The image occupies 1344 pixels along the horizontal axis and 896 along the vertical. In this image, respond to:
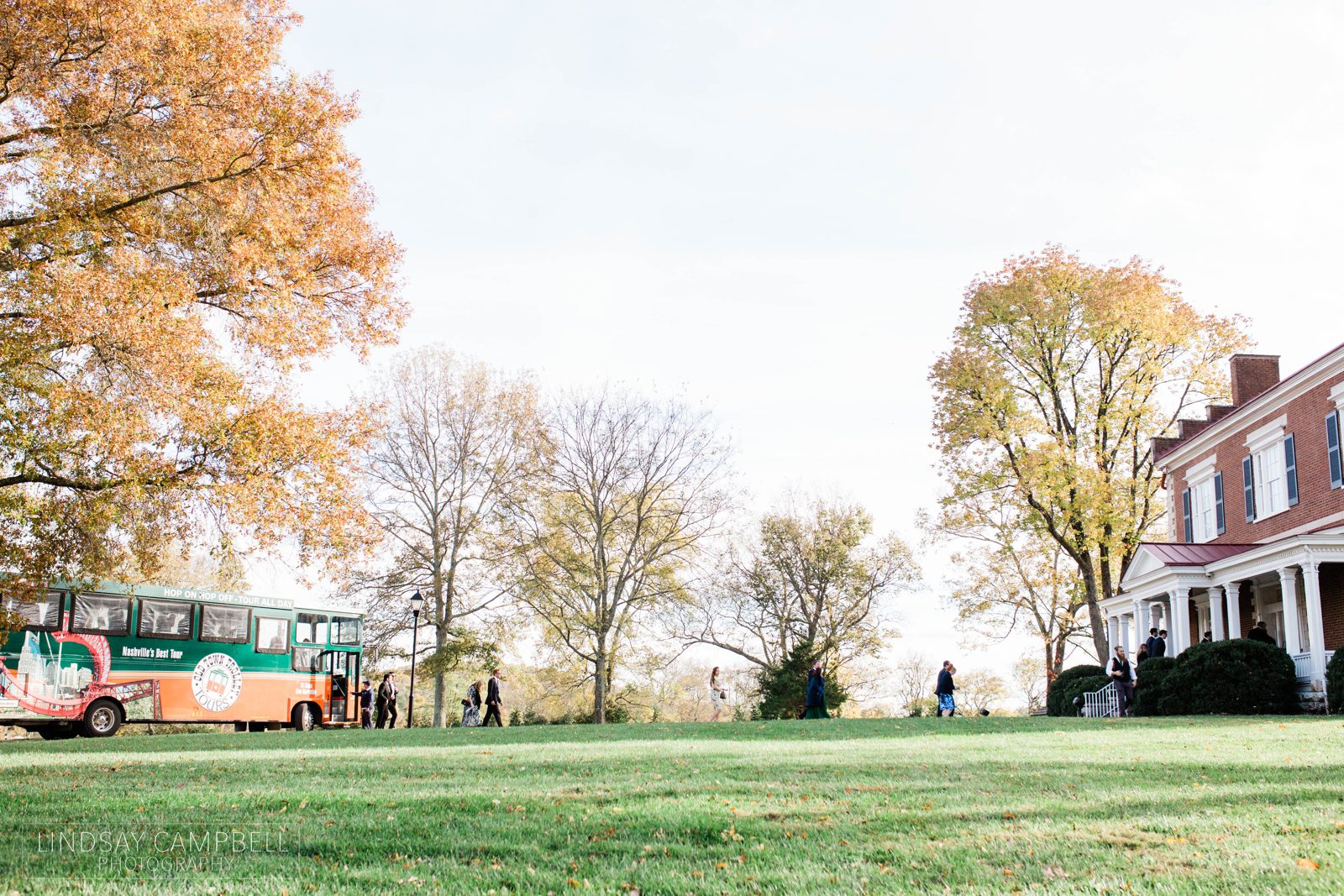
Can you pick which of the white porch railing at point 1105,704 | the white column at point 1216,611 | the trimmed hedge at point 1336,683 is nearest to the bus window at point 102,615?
the white porch railing at point 1105,704

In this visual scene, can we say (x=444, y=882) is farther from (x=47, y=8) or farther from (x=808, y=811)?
(x=47, y=8)

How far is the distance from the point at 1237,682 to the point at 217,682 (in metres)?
26.5

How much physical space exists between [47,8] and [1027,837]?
16991 mm

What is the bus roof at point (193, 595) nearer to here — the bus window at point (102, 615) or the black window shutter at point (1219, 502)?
the bus window at point (102, 615)

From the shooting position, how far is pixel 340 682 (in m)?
33.8

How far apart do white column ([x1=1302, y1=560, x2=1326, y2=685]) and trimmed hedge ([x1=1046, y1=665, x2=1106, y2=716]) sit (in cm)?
563

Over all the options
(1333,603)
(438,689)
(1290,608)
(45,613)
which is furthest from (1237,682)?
(438,689)

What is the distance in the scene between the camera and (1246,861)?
544cm

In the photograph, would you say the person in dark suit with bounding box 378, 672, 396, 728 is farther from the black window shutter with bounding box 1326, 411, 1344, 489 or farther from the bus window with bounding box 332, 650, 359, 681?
the black window shutter with bounding box 1326, 411, 1344, 489

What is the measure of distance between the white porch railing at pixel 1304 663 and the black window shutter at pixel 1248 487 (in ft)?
20.5

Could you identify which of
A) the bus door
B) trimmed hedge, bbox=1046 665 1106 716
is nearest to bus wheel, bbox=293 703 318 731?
the bus door

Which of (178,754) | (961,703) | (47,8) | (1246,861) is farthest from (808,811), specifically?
(961,703)

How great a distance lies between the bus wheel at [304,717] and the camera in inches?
1265

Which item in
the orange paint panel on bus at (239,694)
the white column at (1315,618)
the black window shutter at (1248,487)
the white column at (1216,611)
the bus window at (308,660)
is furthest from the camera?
the bus window at (308,660)
